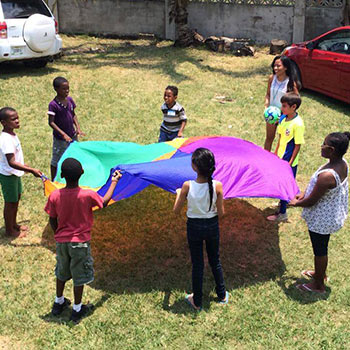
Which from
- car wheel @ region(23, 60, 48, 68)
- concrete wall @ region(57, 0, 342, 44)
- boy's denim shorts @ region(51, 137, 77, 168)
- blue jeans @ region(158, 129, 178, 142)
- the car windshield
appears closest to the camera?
boy's denim shorts @ region(51, 137, 77, 168)

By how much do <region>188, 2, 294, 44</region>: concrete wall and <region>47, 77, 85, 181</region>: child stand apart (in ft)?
33.9

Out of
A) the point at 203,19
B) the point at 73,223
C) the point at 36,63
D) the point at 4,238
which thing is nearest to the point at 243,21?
the point at 203,19

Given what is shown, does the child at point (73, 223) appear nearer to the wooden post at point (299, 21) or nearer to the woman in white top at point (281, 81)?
the woman in white top at point (281, 81)

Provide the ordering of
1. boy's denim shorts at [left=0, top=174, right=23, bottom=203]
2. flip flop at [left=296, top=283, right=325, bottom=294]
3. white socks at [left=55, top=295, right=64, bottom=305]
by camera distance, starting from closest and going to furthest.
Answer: white socks at [left=55, top=295, right=64, bottom=305] → flip flop at [left=296, top=283, right=325, bottom=294] → boy's denim shorts at [left=0, top=174, right=23, bottom=203]

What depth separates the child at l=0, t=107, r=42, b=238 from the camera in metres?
5.34

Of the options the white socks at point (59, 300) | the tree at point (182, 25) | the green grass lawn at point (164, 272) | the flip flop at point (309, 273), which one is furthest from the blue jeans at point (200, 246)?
the tree at point (182, 25)

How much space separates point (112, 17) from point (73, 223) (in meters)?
13.5

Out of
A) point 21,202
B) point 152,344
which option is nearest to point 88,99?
point 21,202

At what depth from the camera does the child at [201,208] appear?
4.20 m

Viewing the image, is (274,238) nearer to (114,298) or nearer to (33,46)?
(114,298)

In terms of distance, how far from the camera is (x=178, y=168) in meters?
5.11

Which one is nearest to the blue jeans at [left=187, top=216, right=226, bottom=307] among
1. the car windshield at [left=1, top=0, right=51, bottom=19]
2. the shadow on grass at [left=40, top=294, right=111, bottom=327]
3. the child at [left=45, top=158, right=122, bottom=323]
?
the child at [left=45, top=158, right=122, bottom=323]

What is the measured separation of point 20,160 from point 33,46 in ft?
22.1

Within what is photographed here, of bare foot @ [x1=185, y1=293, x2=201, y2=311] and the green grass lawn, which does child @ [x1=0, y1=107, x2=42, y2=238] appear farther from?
bare foot @ [x1=185, y1=293, x2=201, y2=311]
